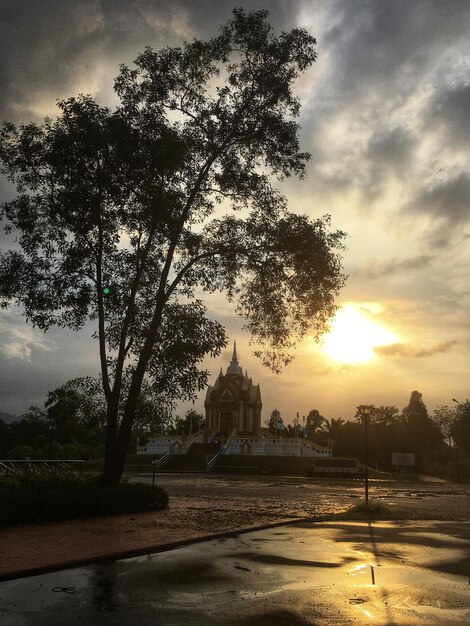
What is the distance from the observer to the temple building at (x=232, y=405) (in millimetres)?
71750

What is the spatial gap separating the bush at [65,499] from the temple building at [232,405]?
5503 cm

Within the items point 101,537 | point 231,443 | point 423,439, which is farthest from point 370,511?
point 423,439

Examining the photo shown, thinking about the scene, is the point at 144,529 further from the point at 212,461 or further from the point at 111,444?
the point at 212,461

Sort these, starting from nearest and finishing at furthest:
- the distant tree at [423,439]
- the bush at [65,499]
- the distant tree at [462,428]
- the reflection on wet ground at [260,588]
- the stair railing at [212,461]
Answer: the reflection on wet ground at [260,588] < the bush at [65,499] < the stair railing at [212,461] < the distant tree at [462,428] < the distant tree at [423,439]

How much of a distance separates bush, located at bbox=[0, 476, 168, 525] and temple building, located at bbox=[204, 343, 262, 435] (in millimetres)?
55032

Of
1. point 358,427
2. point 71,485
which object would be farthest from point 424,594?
point 358,427

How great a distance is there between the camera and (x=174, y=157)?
1652cm

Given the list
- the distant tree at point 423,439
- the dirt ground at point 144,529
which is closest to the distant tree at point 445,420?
the distant tree at point 423,439

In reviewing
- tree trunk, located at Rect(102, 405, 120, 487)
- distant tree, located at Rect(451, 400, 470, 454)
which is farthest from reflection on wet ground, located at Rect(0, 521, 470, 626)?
distant tree, located at Rect(451, 400, 470, 454)

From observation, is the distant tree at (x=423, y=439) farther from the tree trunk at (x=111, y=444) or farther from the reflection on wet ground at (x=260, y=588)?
the reflection on wet ground at (x=260, y=588)

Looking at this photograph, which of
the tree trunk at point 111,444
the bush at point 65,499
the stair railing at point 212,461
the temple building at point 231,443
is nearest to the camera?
the bush at point 65,499

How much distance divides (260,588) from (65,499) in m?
8.17

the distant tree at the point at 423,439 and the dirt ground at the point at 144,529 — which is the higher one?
the distant tree at the point at 423,439

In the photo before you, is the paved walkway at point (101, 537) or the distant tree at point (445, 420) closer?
the paved walkway at point (101, 537)
